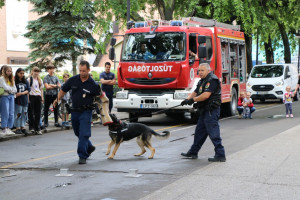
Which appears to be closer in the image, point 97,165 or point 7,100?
point 97,165

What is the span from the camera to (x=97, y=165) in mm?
9289

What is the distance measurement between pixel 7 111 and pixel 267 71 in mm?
18262

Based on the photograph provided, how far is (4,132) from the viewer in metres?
14.1

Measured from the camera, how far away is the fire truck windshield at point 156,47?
1647cm

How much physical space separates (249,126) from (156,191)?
982cm

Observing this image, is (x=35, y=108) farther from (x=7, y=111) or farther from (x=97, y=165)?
(x=97, y=165)

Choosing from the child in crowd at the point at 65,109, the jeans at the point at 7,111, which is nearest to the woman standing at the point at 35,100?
the jeans at the point at 7,111

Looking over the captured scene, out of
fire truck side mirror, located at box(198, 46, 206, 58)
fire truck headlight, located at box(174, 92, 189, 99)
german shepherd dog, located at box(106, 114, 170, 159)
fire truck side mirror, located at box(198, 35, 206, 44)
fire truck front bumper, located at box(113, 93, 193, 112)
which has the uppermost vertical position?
fire truck side mirror, located at box(198, 35, 206, 44)

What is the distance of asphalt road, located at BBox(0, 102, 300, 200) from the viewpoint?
7.21 m

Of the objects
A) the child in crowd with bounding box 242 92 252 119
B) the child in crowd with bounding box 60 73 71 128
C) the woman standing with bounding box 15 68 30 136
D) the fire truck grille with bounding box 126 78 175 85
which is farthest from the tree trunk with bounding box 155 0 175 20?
the woman standing with bounding box 15 68 30 136

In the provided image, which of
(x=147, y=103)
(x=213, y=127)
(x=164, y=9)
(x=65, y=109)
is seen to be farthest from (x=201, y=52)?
(x=164, y=9)

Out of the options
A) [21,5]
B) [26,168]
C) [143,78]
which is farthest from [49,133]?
[21,5]

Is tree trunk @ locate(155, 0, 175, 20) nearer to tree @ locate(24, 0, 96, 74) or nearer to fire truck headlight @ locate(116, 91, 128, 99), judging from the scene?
tree @ locate(24, 0, 96, 74)

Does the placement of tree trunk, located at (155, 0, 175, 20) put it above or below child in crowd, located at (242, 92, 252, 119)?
above
